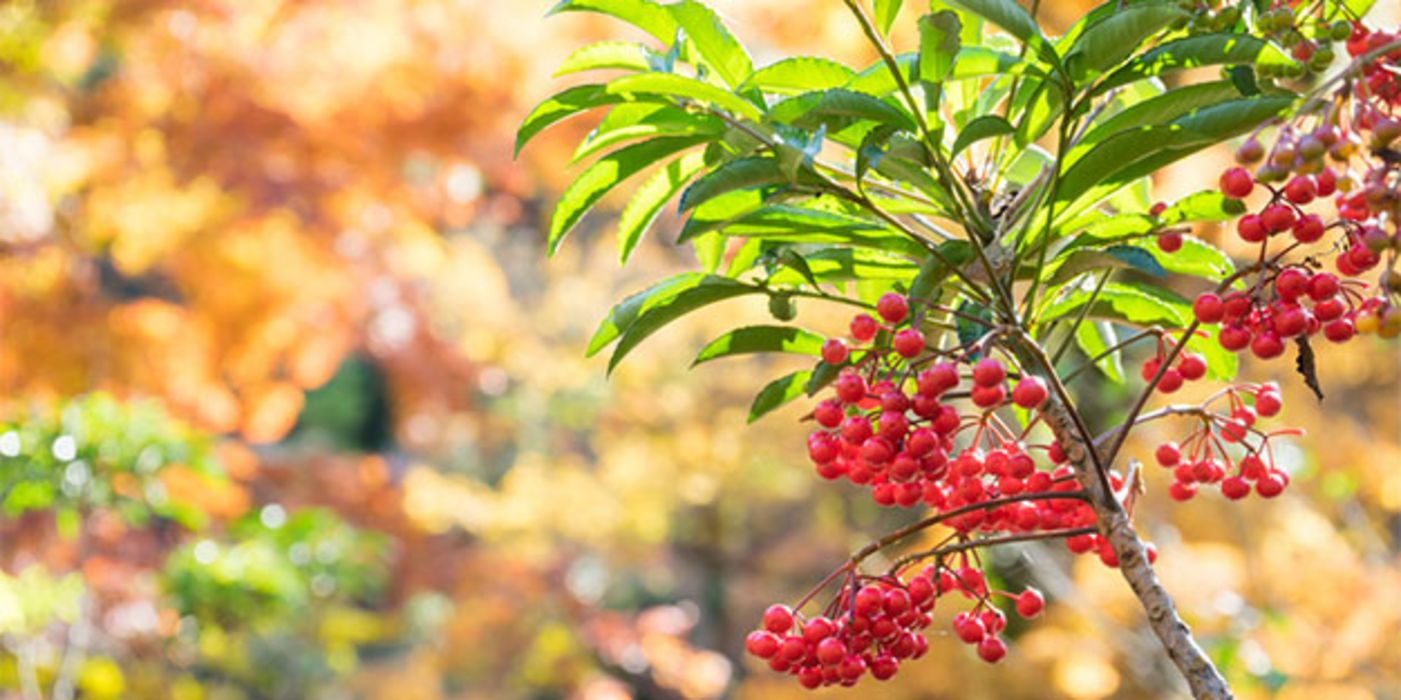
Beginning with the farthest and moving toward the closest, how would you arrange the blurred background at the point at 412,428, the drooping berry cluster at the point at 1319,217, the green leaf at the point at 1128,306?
the blurred background at the point at 412,428 < the green leaf at the point at 1128,306 < the drooping berry cluster at the point at 1319,217

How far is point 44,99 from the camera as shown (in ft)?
12.8

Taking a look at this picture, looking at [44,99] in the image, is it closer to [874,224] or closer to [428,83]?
[428,83]

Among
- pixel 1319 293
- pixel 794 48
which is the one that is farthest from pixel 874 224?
pixel 794 48

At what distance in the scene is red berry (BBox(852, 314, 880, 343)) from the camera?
0.77 meters

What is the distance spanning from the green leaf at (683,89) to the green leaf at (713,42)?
36 millimetres

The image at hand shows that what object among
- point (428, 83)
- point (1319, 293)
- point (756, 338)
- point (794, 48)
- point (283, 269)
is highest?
point (794, 48)

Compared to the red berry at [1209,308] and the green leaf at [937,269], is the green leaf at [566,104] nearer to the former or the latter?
the green leaf at [937,269]

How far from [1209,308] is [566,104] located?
37 cm

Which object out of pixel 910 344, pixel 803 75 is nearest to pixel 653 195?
pixel 803 75

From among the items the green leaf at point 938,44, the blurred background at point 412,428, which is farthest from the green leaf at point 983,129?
the blurred background at point 412,428

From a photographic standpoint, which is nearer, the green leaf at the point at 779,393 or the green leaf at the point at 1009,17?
the green leaf at the point at 1009,17

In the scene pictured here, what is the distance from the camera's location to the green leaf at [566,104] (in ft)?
2.41

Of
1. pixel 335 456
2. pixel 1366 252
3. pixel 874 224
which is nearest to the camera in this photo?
pixel 1366 252

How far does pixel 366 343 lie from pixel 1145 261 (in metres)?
4.62
